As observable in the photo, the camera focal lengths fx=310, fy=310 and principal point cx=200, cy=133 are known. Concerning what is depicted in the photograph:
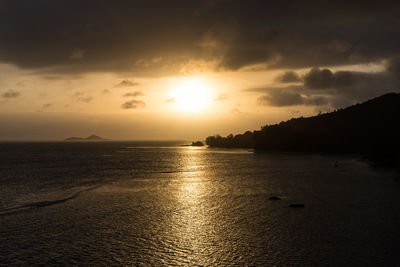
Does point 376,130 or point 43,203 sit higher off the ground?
point 376,130

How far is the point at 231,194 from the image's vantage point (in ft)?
191

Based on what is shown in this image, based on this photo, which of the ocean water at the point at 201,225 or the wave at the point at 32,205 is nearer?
the ocean water at the point at 201,225

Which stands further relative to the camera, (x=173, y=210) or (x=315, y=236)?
(x=173, y=210)

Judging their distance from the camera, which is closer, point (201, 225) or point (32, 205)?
point (201, 225)

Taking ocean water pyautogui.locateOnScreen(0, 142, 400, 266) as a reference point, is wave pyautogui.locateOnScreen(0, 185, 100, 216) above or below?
above

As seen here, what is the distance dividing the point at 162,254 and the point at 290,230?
15404 mm

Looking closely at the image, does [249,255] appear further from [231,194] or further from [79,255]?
[231,194]

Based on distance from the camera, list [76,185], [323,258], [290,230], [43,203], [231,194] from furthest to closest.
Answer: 1. [76,185]
2. [231,194]
3. [43,203]
4. [290,230]
5. [323,258]

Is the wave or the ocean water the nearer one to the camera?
the ocean water

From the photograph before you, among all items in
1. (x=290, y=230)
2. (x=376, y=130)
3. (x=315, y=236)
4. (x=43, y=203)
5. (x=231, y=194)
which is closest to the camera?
(x=315, y=236)

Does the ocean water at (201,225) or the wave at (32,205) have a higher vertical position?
the wave at (32,205)

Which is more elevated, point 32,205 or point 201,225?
point 32,205

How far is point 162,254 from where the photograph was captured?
28.4m

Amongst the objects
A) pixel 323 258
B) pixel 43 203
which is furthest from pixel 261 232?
pixel 43 203
